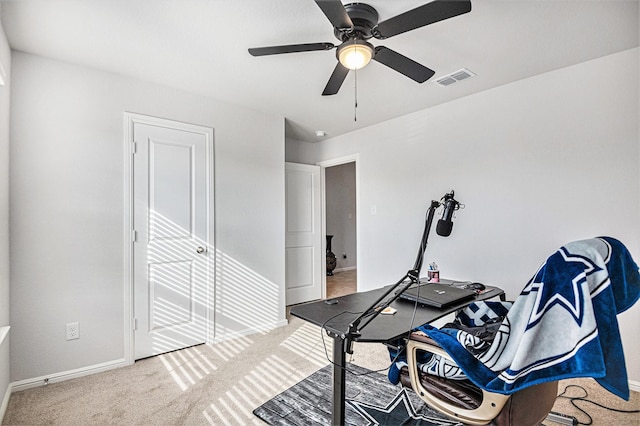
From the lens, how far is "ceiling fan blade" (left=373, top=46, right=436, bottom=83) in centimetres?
187

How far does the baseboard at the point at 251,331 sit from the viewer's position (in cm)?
324

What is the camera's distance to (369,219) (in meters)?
4.08

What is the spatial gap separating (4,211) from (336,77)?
2.37 m

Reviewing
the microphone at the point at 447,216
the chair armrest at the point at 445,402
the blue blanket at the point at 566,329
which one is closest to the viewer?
the blue blanket at the point at 566,329

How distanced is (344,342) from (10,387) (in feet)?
8.32

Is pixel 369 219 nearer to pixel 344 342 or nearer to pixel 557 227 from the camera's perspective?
pixel 557 227

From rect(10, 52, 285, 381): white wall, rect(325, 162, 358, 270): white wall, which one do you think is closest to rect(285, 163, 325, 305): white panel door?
rect(10, 52, 285, 381): white wall

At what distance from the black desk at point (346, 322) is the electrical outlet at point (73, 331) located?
6.48ft

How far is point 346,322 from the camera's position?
1446 millimetres

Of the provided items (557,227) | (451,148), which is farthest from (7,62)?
(557,227)

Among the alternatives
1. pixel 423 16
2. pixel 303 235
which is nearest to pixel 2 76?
pixel 423 16

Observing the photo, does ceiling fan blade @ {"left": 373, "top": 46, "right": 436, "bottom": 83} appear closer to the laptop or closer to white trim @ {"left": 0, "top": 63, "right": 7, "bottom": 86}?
the laptop

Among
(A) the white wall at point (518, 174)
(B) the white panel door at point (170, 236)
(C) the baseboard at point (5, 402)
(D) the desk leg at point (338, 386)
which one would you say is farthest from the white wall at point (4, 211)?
(A) the white wall at point (518, 174)

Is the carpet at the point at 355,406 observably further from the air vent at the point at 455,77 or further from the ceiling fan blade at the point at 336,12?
the air vent at the point at 455,77
